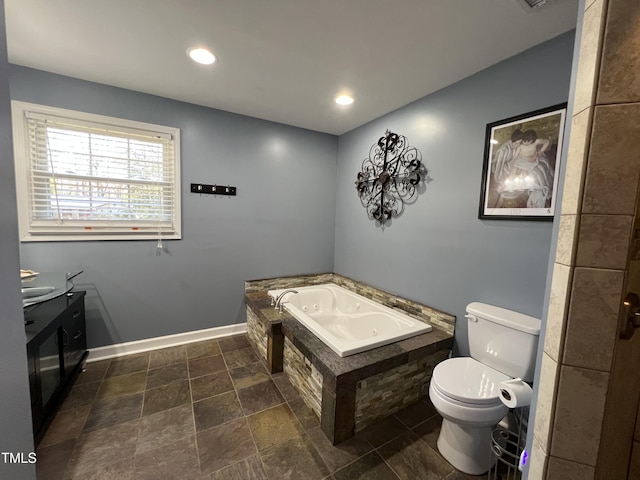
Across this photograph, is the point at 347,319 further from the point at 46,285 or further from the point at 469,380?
the point at 46,285

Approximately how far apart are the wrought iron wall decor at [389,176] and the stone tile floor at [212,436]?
177 centimetres

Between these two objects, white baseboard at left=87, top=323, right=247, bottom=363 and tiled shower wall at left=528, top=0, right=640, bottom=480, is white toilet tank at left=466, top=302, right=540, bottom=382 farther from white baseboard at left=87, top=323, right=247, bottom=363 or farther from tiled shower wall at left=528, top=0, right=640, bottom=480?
white baseboard at left=87, top=323, right=247, bottom=363

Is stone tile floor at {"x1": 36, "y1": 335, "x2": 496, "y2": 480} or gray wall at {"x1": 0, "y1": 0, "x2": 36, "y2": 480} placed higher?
gray wall at {"x1": 0, "y1": 0, "x2": 36, "y2": 480}

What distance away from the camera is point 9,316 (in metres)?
0.74

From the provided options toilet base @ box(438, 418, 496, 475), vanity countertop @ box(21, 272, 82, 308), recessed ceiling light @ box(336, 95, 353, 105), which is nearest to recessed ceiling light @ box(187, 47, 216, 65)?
recessed ceiling light @ box(336, 95, 353, 105)

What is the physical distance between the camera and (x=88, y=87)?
6.97ft

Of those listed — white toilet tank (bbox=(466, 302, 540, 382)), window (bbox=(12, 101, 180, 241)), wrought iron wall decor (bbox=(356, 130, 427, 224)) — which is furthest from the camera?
wrought iron wall decor (bbox=(356, 130, 427, 224))

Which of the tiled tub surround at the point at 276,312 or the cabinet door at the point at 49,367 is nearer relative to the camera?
the cabinet door at the point at 49,367

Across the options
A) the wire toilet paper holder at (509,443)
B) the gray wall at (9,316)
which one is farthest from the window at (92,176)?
the wire toilet paper holder at (509,443)

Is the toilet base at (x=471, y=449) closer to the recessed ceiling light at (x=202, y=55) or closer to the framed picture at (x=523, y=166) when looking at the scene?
the framed picture at (x=523, y=166)

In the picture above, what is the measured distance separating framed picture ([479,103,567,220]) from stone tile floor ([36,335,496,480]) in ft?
5.22

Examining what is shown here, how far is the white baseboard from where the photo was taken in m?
2.36

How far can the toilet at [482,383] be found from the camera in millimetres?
1354

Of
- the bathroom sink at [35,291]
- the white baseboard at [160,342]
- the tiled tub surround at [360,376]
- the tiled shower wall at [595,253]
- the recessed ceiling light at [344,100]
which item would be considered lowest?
the white baseboard at [160,342]
